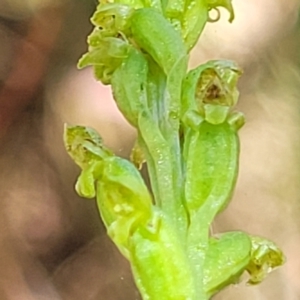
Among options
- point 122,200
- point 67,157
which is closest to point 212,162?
point 122,200

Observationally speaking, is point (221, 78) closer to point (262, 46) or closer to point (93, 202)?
point (93, 202)

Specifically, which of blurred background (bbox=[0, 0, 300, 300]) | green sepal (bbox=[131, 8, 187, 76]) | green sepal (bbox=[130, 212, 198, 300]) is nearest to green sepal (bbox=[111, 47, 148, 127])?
green sepal (bbox=[131, 8, 187, 76])

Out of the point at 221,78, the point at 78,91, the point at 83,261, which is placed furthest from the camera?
the point at 78,91

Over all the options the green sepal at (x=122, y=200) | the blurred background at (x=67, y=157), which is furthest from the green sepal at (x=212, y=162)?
the blurred background at (x=67, y=157)

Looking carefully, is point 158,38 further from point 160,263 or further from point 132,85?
point 160,263

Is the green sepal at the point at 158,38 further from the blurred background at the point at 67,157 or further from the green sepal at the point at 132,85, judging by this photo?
the blurred background at the point at 67,157

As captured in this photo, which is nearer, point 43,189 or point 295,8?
point 43,189

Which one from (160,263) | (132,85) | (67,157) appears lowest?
(67,157)

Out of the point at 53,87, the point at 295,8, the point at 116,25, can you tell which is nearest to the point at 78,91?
the point at 53,87
